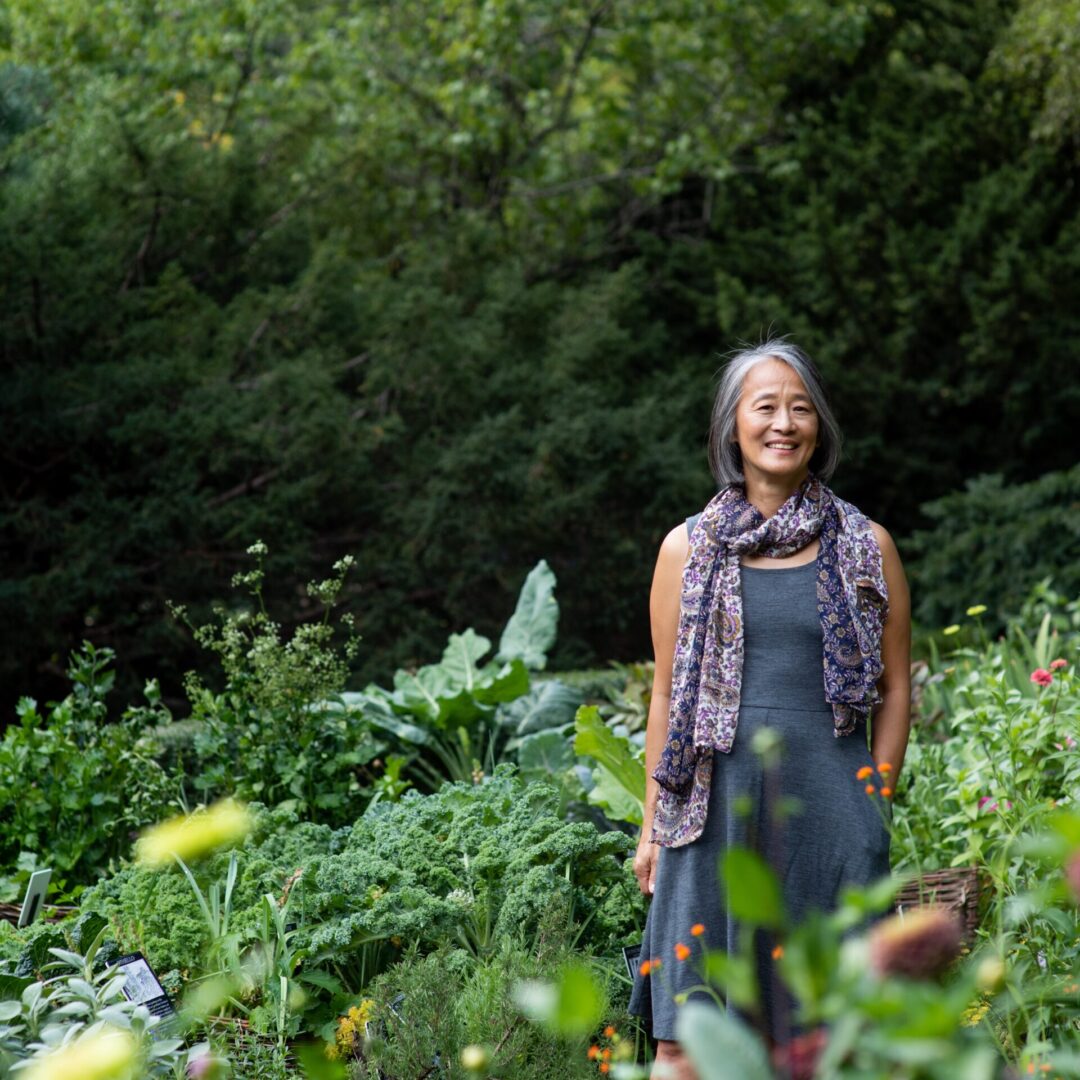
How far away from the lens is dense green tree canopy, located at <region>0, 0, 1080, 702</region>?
7.02 metres

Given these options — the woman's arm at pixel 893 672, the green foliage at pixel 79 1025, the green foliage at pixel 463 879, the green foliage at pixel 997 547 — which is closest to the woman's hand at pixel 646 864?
the green foliage at pixel 463 879

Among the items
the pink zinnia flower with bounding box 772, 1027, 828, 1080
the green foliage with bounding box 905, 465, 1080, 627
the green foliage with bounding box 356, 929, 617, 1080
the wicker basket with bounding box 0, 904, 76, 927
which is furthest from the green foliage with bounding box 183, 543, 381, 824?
the green foliage with bounding box 905, 465, 1080, 627

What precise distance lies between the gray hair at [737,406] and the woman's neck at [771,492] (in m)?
0.06

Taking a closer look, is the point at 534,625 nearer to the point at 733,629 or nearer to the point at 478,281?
the point at 733,629

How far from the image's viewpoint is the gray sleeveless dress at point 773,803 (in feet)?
7.07

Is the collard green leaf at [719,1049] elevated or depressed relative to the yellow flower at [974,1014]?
elevated

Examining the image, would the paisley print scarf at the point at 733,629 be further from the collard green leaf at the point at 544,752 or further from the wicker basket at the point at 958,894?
the collard green leaf at the point at 544,752

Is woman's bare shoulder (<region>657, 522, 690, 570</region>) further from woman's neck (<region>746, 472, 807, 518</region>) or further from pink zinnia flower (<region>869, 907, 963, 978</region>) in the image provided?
pink zinnia flower (<region>869, 907, 963, 978</region>)

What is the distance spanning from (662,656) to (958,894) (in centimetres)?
129

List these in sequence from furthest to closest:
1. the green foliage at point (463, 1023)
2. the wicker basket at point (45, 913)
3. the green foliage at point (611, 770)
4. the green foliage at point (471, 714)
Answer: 1. the green foliage at point (471, 714)
2. the green foliage at point (611, 770)
3. the wicker basket at point (45, 913)
4. the green foliage at point (463, 1023)

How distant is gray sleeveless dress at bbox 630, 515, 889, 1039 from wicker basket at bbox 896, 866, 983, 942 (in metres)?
1.04

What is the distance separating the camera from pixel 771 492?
2336 millimetres

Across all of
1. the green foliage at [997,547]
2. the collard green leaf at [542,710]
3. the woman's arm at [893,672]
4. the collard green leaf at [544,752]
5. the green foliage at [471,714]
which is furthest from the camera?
the green foliage at [997,547]

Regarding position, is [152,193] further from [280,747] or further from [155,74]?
[280,747]
